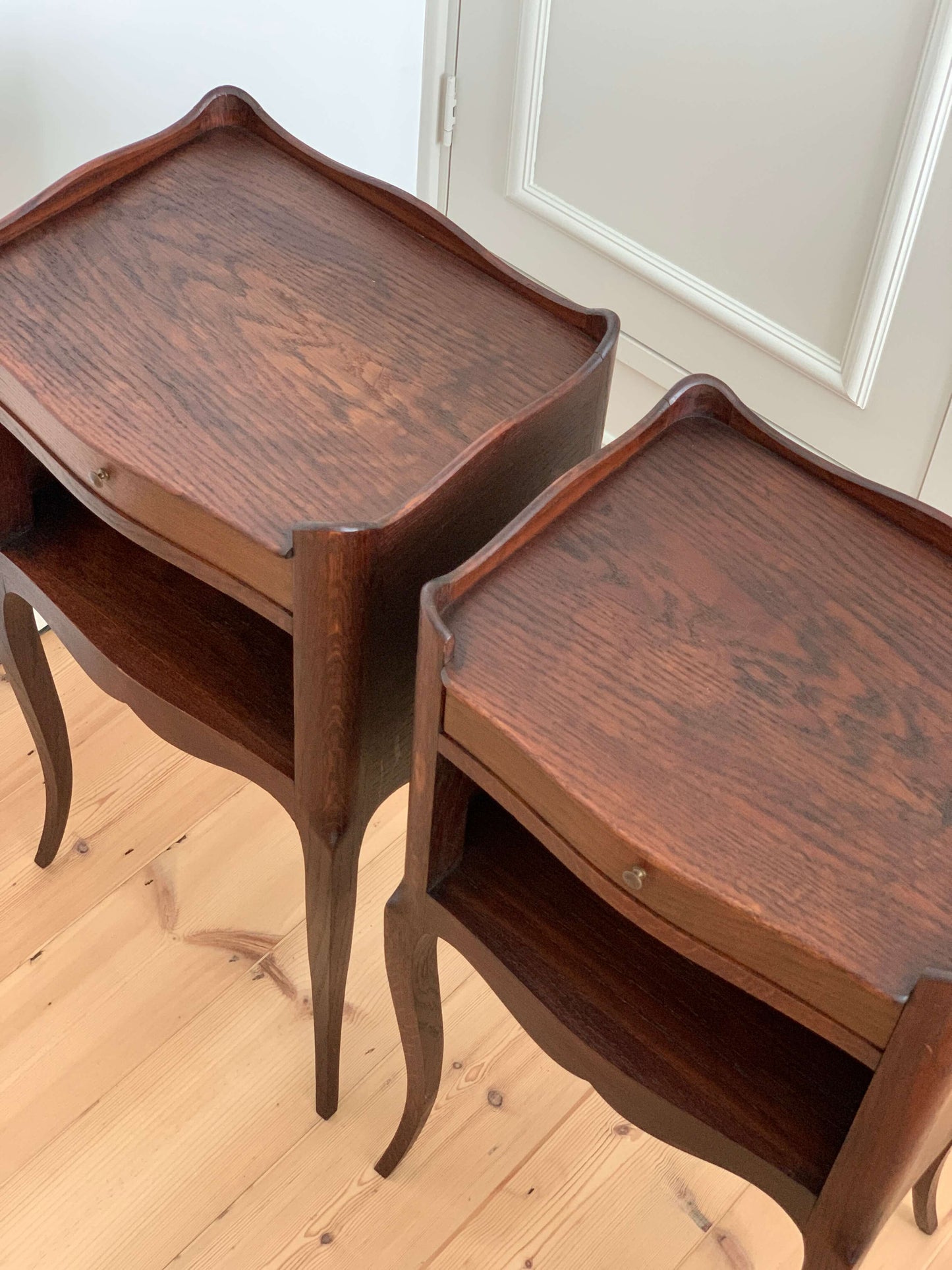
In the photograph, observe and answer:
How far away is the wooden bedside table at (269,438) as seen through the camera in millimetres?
901

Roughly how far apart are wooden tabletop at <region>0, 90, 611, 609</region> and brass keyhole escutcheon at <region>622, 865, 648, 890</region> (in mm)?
314

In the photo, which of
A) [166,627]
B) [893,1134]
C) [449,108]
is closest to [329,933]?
[166,627]

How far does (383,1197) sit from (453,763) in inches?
23.6

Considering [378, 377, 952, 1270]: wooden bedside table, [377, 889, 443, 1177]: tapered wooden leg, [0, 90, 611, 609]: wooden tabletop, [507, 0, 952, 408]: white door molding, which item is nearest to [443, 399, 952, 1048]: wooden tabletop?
[378, 377, 952, 1270]: wooden bedside table

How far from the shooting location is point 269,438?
3.09 ft

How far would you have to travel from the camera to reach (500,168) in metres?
1.72

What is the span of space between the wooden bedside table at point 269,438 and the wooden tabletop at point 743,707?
0.09m

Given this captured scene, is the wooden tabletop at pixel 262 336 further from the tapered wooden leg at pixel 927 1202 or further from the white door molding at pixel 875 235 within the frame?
the tapered wooden leg at pixel 927 1202

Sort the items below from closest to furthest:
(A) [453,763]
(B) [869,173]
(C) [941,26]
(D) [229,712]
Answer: (A) [453,763] < (D) [229,712] < (C) [941,26] < (B) [869,173]

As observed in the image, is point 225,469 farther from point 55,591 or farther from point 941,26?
point 941,26

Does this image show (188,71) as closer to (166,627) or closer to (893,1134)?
(166,627)

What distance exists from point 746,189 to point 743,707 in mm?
867

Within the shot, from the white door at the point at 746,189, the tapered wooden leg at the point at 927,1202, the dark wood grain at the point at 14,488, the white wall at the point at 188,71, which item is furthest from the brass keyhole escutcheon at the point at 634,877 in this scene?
the white wall at the point at 188,71

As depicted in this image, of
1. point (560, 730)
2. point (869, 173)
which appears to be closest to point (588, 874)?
point (560, 730)
